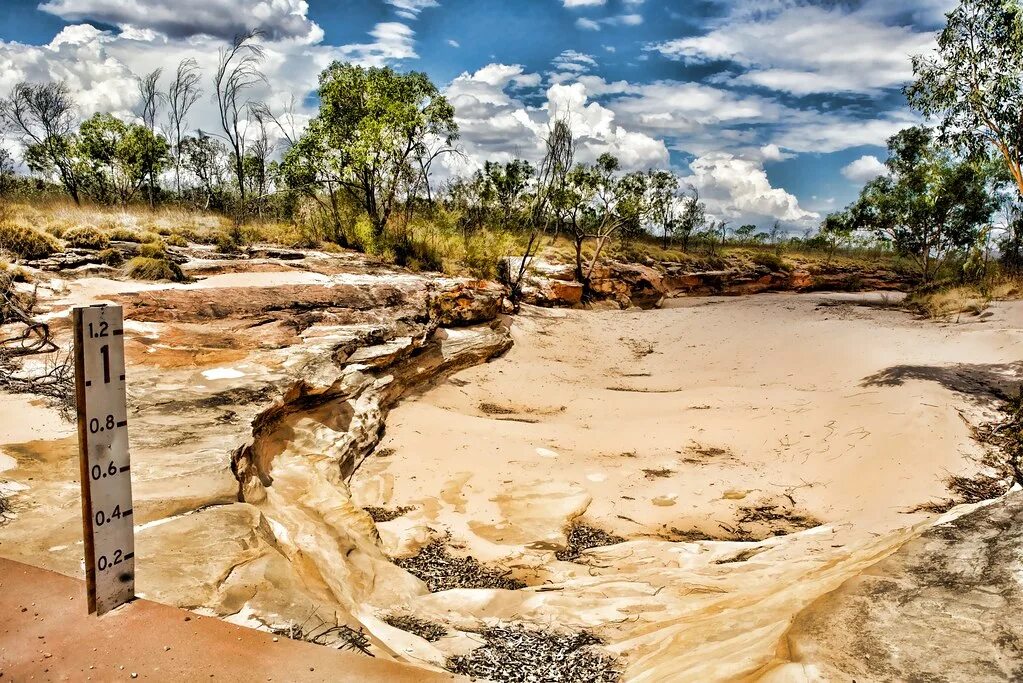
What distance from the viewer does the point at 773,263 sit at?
31203 millimetres

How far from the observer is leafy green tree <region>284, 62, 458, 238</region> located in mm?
18359

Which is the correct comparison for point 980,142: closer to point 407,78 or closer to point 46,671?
point 46,671

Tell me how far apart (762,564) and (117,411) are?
4982 millimetres

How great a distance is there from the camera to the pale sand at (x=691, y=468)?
4.59 m

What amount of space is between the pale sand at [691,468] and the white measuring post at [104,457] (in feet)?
5.76

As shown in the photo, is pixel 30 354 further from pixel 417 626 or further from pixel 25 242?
pixel 417 626

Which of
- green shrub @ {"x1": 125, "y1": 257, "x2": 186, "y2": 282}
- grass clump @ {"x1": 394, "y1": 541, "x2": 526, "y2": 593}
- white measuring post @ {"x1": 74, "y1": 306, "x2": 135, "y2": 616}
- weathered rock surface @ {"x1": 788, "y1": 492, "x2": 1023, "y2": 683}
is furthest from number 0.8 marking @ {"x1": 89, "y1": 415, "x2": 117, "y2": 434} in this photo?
green shrub @ {"x1": 125, "y1": 257, "x2": 186, "y2": 282}

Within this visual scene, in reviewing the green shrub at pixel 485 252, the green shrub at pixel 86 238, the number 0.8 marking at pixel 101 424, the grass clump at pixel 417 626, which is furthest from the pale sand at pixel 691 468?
the green shrub at pixel 86 238

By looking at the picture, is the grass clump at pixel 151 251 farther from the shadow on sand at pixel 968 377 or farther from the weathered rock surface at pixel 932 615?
the shadow on sand at pixel 968 377

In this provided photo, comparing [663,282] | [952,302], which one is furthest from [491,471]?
[663,282]

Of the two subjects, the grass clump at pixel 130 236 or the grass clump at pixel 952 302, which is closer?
the grass clump at pixel 130 236

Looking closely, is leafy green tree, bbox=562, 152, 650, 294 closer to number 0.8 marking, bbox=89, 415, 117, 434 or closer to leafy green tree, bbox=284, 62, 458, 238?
leafy green tree, bbox=284, 62, 458, 238

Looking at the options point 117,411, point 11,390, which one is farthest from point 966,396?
point 11,390

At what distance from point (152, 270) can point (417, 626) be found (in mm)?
9942
